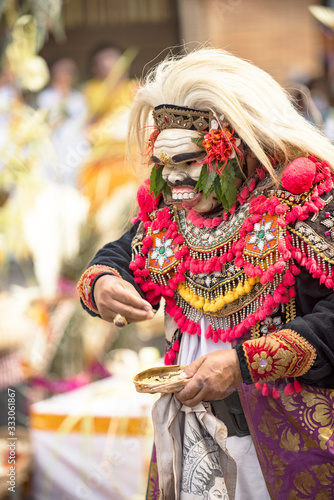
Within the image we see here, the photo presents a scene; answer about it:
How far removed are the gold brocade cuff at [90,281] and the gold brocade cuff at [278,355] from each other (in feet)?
1.50

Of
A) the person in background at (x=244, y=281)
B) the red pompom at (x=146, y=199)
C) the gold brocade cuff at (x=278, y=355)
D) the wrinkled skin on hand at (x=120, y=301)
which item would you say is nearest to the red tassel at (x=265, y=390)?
the person in background at (x=244, y=281)

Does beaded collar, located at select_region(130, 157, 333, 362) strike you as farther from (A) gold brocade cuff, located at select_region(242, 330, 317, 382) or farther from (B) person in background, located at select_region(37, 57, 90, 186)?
(B) person in background, located at select_region(37, 57, 90, 186)

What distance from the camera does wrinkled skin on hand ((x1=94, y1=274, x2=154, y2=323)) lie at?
162 cm

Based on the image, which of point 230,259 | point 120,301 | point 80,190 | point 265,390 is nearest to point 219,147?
point 230,259

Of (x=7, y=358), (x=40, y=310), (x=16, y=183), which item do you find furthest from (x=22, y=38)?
(x=7, y=358)

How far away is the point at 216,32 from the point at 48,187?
73.2 inches

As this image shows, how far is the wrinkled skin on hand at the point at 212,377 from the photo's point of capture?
1.44 m

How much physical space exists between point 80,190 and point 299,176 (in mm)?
3603

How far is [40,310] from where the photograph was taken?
12.5 feet

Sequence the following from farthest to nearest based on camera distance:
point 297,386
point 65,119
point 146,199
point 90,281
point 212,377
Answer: point 65,119, point 146,199, point 90,281, point 297,386, point 212,377

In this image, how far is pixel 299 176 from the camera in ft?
4.95

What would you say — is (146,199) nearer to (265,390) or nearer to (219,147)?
(219,147)

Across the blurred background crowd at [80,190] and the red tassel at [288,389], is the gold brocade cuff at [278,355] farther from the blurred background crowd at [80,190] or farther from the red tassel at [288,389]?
the blurred background crowd at [80,190]

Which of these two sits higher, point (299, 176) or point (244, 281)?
point (299, 176)
